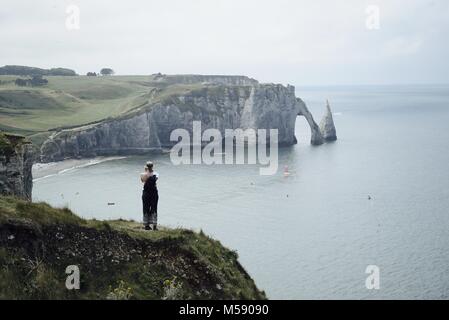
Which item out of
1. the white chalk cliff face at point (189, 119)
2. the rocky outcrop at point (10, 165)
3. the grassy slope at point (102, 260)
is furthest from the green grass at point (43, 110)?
the grassy slope at point (102, 260)

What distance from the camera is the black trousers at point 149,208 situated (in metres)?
19.2

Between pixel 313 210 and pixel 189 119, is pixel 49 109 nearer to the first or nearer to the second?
pixel 189 119

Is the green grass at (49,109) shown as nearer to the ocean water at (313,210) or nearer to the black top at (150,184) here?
the ocean water at (313,210)

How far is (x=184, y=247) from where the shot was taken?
59.2 ft

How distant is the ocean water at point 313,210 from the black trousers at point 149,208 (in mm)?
33246

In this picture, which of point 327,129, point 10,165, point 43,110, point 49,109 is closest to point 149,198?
point 10,165

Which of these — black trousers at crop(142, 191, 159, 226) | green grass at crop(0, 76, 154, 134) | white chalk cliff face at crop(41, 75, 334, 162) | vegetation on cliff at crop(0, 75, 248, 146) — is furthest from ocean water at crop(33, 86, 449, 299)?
black trousers at crop(142, 191, 159, 226)

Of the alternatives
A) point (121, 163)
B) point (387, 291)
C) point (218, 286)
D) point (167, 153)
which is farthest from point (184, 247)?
point (167, 153)

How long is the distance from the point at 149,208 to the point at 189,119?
15981 cm

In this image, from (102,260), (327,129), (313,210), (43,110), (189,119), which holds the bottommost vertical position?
(313,210)

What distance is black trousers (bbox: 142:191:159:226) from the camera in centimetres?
1920

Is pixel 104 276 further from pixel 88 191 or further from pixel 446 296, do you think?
pixel 88 191

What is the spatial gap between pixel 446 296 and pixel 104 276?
41150 mm

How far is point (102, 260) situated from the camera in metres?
16.5
